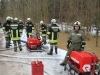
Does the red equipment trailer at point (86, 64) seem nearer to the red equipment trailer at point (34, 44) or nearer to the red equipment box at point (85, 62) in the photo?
the red equipment box at point (85, 62)

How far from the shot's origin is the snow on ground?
6.98 metres

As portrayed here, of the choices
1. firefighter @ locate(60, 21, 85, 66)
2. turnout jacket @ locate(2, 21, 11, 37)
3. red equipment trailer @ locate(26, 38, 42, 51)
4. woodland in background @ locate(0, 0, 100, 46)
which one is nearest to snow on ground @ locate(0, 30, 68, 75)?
red equipment trailer @ locate(26, 38, 42, 51)

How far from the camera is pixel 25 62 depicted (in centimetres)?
814

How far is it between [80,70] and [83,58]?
0.38 metres

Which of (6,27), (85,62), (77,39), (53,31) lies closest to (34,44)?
(53,31)

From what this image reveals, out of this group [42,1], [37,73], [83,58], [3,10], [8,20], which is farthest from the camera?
[3,10]

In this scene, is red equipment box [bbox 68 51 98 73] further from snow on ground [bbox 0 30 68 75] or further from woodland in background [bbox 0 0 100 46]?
woodland in background [bbox 0 0 100 46]

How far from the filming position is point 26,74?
22.2 ft

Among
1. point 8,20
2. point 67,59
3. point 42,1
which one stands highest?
point 42,1

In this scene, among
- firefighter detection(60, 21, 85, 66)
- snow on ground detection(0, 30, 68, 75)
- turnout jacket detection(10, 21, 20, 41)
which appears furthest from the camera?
turnout jacket detection(10, 21, 20, 41)

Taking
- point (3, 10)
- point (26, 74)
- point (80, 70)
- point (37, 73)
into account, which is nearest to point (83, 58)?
point (80, 70)

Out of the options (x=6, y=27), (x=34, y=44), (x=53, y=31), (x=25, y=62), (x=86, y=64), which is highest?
(x=6, y=27)

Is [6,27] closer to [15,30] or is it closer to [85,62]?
[15,30]

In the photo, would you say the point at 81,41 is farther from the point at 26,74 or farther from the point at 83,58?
the point at 26,74
